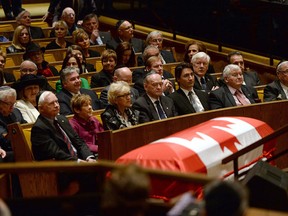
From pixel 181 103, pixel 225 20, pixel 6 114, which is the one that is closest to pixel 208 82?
pixel 181 103

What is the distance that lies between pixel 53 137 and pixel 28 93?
68cm

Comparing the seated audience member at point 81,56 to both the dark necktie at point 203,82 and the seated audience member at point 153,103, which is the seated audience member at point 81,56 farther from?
the seated audience member at point 153,103

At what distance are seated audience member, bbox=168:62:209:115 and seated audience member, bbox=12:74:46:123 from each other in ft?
3.20

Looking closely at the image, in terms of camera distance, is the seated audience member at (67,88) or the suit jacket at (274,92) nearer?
the seated audience member at (67,88)

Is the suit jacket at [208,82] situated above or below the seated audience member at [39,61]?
below

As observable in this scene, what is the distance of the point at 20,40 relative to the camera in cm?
667

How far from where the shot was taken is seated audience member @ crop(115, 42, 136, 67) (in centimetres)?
634

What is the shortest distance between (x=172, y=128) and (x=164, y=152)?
0.79m

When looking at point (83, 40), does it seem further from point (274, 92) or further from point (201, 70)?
point (274, 92)

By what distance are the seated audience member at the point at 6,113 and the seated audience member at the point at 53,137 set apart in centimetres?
24

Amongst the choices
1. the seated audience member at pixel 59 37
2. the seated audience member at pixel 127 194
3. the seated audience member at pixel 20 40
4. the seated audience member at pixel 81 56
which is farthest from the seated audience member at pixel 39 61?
the seated audience member at pixel 127 194

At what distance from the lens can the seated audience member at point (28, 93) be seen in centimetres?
499

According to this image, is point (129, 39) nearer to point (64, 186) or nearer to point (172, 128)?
point (172, 128)

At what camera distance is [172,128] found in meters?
4.77
